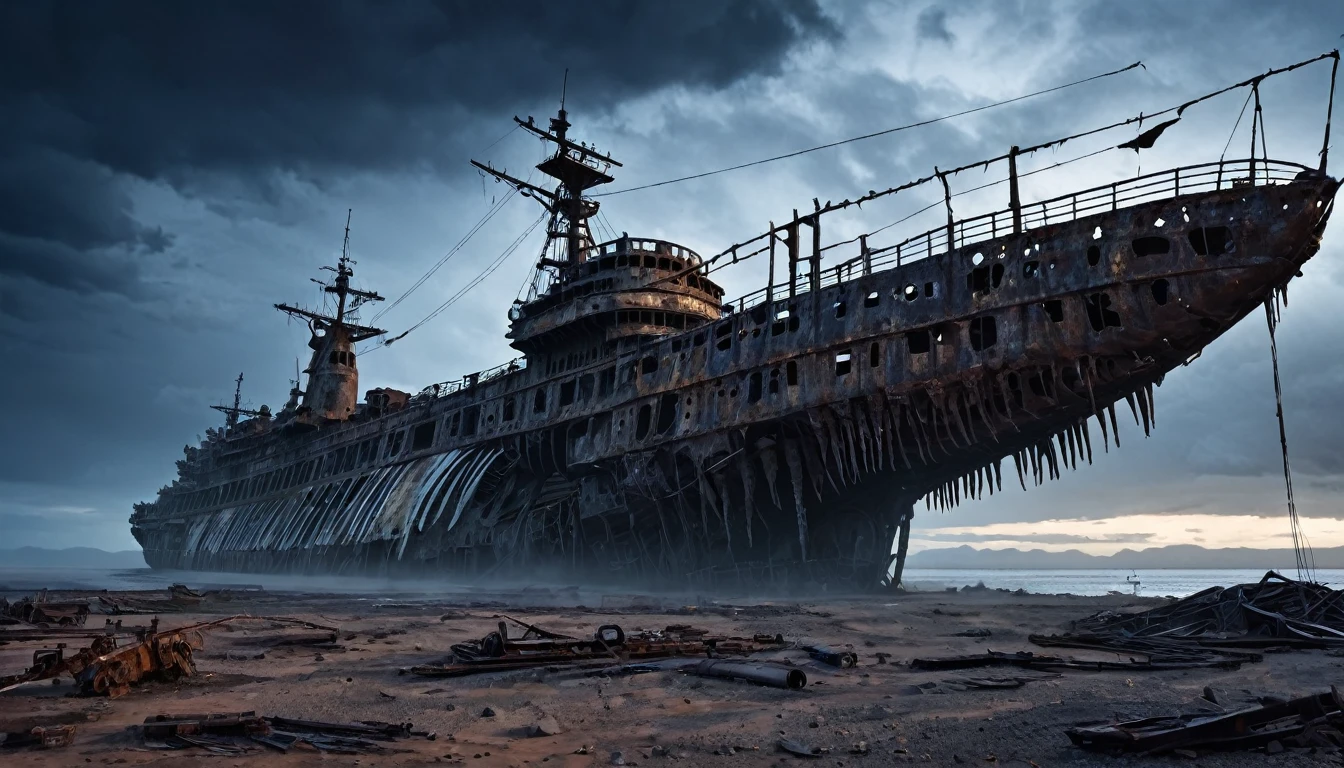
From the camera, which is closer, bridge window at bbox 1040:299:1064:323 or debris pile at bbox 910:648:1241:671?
debris pile at bbox 910:648:1241:671

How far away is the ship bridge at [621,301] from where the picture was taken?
29.2m

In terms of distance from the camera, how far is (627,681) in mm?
8094

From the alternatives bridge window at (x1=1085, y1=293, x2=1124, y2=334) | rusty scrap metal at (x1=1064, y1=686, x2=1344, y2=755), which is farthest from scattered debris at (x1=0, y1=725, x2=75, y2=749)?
bridge window at (x1=1085, y1=293, x2=1124, y2=334)

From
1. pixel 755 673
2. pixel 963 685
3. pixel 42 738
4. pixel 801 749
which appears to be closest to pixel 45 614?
pixel 42 738

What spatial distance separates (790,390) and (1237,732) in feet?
55.4

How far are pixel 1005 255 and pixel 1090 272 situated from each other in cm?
192

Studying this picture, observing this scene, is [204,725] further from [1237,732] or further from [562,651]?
[1237,732]

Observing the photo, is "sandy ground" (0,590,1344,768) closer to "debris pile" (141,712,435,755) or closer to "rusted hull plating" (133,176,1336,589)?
"debris pile" (141,712,435,755)

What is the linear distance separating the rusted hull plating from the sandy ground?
858 cm

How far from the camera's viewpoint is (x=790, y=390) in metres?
21.8

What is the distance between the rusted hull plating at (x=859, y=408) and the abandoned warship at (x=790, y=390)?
67 mm

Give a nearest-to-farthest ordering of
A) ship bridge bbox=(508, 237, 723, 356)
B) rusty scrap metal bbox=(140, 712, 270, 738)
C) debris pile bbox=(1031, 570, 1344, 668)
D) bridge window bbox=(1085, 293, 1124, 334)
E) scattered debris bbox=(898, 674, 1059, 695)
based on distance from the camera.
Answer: rusty scrap metal bbox=(140, 712, 270, 738), scattered debris bbox=(898, 674, 1059, 695), debris pile bbox=(1031, 570, 1344, 668), bridge window bbox=(1085, 293, 1124, 334), ship bridge bbox=(508, 237, 723, 356)

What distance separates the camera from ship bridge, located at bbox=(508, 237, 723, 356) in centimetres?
2923

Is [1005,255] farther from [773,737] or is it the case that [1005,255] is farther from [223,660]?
[223,660]
